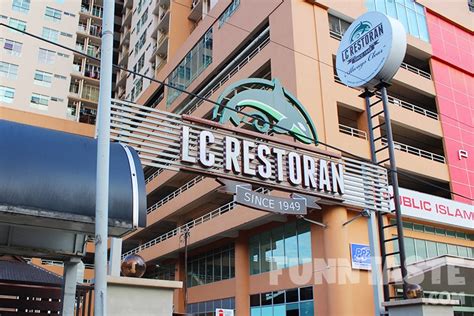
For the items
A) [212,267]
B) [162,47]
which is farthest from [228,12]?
[212,267]

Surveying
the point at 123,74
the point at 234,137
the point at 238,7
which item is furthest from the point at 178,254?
the point at 123,74

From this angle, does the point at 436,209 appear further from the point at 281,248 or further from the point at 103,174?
the point at 103,174

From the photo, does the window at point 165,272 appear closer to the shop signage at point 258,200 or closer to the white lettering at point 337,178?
the white lettering at point 337,178

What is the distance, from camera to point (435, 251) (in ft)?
80.0

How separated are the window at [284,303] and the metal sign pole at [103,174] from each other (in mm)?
17097

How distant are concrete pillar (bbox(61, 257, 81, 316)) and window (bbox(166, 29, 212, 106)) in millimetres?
27977

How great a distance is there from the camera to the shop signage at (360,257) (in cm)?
2080

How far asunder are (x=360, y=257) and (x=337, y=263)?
3.92 feet

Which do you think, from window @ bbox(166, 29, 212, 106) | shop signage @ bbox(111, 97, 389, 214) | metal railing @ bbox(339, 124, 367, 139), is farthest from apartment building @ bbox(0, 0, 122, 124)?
shop signage @ bbox(111, 97, 389, 214)

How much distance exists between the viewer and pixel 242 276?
2650cm

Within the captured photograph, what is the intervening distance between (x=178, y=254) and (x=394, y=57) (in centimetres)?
2121

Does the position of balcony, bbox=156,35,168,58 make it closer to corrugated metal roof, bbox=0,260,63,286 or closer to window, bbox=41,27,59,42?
window, bbox=41,27,59,42

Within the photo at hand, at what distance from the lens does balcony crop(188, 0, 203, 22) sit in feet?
141

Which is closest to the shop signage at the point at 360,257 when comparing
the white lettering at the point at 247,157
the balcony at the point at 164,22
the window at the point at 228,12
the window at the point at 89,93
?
the white lettering at the point at 247,157
